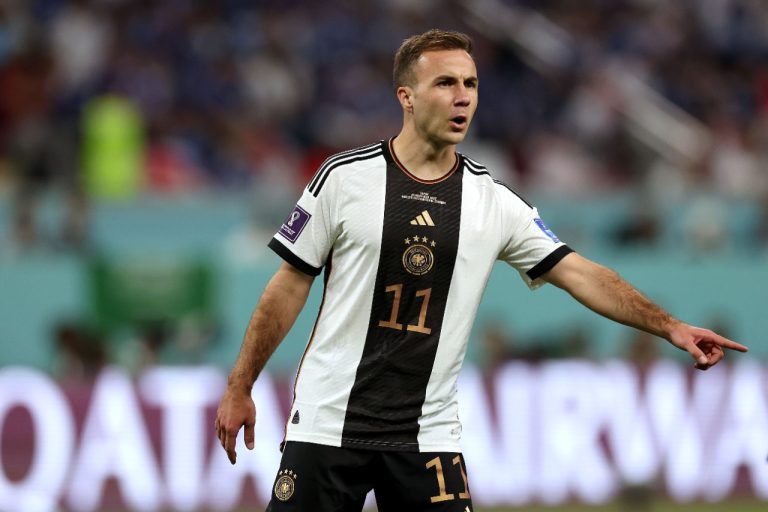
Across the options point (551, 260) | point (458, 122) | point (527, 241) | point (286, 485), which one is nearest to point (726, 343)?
point (551, 260)

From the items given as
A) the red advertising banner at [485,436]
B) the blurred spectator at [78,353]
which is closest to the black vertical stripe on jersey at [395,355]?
the red advertising banner at [485,436]

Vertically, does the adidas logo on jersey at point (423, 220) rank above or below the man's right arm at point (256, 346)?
above

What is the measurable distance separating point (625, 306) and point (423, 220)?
813 mm

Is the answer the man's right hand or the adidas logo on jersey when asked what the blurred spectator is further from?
the adidas logo on jersey

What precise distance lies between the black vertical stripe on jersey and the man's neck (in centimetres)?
18

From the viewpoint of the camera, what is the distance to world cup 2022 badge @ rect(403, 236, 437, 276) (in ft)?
19.3

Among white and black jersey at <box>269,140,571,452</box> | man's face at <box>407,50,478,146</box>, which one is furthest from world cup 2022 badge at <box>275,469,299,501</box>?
man's face at <box>407,50,478,146</box>

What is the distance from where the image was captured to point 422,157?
19.7 feet

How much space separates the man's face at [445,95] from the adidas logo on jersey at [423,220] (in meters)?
0.26

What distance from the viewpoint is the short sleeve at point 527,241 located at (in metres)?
6.11

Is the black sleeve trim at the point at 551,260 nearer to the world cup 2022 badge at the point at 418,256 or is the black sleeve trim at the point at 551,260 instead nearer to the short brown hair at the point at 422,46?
the world cup 2022 badge at the point at 418,256

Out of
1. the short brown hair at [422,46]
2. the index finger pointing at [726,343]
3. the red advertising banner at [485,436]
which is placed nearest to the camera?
the index finger pointing at [726,343]

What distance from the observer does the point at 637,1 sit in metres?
18.6

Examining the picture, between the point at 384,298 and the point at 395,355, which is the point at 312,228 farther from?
the point at 395,355
